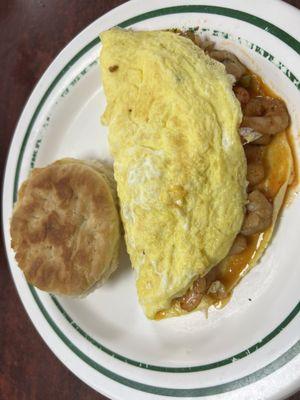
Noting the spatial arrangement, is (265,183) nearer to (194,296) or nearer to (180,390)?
(194,296)

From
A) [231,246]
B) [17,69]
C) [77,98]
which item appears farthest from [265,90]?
[17,69]

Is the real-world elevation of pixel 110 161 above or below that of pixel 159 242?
above

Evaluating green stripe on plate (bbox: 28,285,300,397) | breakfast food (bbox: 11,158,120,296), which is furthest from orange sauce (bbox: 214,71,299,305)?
breakfast food (bbox: 11,158,120,296)

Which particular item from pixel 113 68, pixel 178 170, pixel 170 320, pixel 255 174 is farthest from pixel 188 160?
pixel 170 320

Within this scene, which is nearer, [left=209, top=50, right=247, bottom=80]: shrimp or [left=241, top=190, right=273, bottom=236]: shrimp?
Answer: [left=241, top=190, right=273, bottom=236]: shrimp

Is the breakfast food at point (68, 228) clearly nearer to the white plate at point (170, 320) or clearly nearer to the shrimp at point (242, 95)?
the white plate at point (170, 320)

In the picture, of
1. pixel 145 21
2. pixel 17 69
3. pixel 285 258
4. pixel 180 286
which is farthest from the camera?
pixel 17 69

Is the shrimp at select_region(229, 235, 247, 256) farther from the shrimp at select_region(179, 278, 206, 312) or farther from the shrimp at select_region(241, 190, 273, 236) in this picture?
the shrimp at select_region(179, 278, 206, 312)

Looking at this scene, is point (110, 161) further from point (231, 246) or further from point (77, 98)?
point (231, 246)
